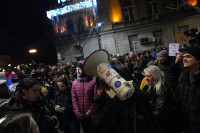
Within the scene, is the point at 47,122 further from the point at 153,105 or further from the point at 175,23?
the point at 175,23

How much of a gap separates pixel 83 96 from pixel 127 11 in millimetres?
19605

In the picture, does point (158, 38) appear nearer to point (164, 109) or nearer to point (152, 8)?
point (152, 8)

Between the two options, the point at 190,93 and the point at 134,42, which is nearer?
the point at 190,93

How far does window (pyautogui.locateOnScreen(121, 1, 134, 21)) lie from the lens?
20875 millimetres

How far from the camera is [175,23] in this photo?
19.7 m

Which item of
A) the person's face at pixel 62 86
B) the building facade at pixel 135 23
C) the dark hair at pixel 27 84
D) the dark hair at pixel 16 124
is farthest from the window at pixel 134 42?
the dark hair at pixel 16 124

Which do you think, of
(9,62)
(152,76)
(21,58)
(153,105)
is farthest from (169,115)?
(9,62)

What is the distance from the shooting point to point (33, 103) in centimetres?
231

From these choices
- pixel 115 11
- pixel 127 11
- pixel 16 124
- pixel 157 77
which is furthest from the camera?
pixel 127 11

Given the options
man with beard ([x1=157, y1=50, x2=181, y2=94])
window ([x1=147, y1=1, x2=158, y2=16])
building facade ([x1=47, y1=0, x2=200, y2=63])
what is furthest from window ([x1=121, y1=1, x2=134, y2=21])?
man with beard ([x1=157, y1=50, x2=181, y2=94])

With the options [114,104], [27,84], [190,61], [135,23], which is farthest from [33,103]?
[135,23]

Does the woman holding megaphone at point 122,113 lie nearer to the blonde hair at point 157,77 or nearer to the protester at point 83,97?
the blonde hair at point 157,77

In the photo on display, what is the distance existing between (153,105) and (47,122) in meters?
1.83

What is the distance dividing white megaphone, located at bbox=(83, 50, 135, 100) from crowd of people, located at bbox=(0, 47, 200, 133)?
13cm
